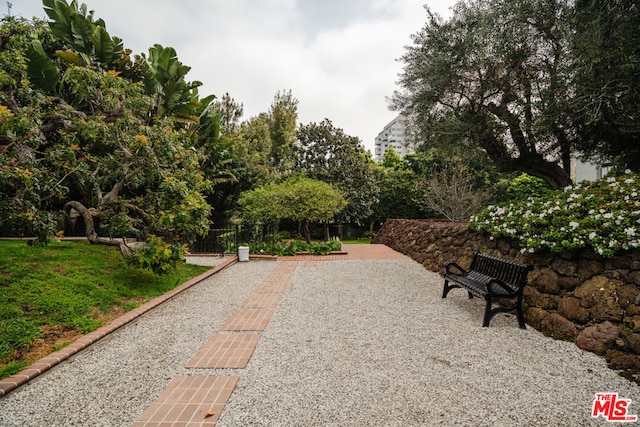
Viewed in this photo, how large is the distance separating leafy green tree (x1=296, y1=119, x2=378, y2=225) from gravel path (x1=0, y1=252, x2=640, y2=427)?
14442mm

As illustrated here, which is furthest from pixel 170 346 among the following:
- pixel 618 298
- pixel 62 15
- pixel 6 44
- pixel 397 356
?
pixel 62 15

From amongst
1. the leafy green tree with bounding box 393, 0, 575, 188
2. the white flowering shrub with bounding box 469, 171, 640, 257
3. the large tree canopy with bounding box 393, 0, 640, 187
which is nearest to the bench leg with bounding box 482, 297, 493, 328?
the white flowering shrub with bounding box 469, 171, 640, 257

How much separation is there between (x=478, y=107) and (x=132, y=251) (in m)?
10.1

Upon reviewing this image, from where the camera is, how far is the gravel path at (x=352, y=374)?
8.80 ft

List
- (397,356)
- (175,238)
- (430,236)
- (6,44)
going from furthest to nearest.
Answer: (430,236) < (175,238) < (6,44) < (397,356)

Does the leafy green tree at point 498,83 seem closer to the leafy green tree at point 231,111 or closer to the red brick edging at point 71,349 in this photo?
the red brick edging at point 71,349

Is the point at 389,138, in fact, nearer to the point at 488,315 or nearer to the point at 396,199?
the point at 396,199

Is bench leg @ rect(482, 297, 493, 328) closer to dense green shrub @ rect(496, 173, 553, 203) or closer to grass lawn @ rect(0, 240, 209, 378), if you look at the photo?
grass lawn @ rect(0, 240, 209, 378)

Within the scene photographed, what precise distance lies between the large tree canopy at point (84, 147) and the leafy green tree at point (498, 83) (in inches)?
293

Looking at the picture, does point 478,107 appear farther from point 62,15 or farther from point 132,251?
point 62,15

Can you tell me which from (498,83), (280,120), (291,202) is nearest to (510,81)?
(498,83)

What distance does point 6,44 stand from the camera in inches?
239

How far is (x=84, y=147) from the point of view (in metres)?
7.27

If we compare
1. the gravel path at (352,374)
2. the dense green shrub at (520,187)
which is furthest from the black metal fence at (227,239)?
the dense green shrub at (520,187)
